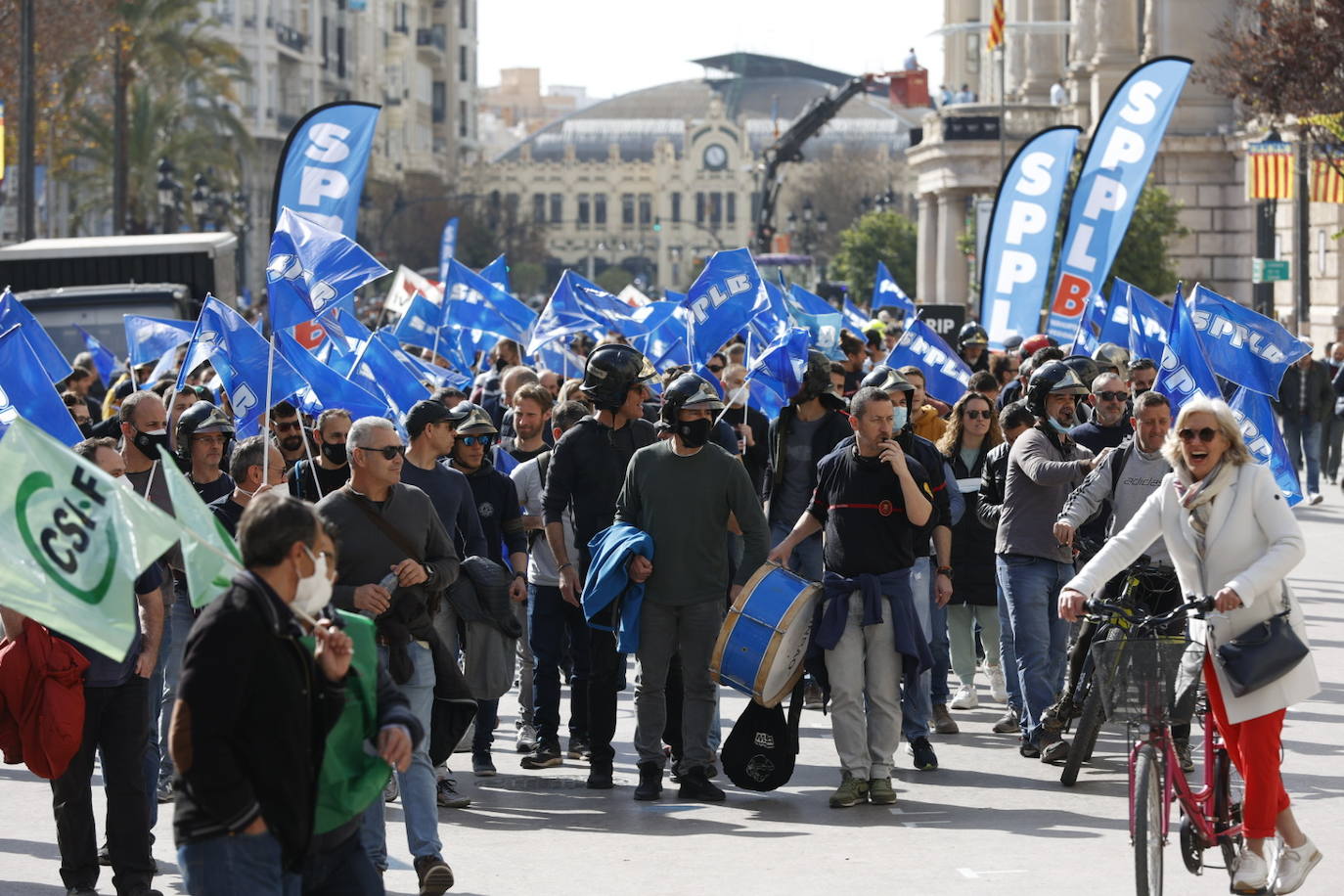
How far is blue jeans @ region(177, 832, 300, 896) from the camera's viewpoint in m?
4.84

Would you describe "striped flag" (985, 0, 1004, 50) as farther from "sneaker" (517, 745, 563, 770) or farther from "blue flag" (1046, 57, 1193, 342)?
"sneaker" (517, 745, 563, 770)

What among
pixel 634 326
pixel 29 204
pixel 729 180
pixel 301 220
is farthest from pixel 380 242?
pixel 729 180

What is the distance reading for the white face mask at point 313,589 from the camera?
197 inches

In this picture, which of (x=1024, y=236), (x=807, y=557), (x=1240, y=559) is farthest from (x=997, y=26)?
(x=1240, y=559)

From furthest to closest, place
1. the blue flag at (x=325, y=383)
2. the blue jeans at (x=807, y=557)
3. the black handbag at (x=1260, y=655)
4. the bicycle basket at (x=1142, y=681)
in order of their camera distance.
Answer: the blue jeans at (x=807, y=557) → the blue flag at (x=325, y=383) → the black handbag at (x=1260, y=655) → the bicycle basket at (x=1142, y=681)

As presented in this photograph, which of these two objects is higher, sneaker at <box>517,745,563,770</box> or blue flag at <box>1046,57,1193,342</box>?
blue flag at <box>1046,57,1193,342</box>

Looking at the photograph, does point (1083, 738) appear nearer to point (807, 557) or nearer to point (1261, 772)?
point (807, 557)

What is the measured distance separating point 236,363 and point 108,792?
3976 mm

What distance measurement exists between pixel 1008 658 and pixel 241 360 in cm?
395

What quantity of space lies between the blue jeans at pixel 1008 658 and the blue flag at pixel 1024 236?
9.63m

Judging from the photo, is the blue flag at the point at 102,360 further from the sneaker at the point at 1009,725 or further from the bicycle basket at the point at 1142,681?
the bicycle basket at the point at 1142,681

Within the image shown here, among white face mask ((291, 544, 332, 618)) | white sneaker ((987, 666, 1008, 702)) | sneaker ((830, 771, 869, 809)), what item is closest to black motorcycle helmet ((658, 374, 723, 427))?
sneaker ((830, 771, 869, 809))

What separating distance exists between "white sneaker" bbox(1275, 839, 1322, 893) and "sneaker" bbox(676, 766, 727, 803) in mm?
2837

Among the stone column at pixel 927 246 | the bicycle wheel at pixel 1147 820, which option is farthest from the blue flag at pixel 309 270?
the stone column at pixel 927 246
